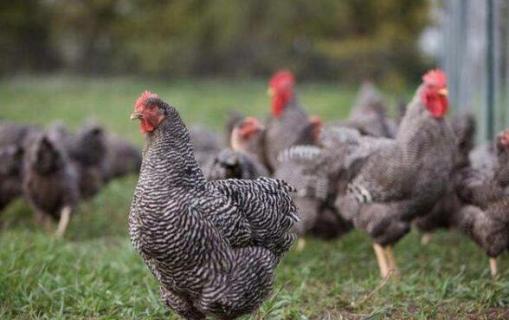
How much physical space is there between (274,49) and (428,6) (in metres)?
6.08

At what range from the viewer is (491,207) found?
507 centimetres

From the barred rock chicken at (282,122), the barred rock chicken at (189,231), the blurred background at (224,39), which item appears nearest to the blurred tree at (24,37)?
the blurred background at (224,39)

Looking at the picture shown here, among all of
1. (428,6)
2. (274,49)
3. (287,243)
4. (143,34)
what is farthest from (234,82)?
(287,243)

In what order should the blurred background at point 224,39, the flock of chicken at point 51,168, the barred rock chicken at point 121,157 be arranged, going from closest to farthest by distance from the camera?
the flock of chicken at point 51,168
the barred rock chicken at point 121,157
the blurred background at point 224,39

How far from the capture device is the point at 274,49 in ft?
85.5

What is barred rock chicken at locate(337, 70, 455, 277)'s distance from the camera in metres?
5.18

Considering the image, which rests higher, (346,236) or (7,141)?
(7,141)

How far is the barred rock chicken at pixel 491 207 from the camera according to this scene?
495cm

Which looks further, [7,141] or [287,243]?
[7,141]

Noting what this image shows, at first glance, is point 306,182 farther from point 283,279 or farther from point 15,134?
point 15,134

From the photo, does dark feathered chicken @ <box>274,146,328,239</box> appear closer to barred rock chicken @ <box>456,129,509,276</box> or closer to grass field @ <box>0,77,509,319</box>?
grass field @ <box>0,77,509,319</box>

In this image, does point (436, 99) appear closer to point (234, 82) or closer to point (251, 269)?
point (251, 269)

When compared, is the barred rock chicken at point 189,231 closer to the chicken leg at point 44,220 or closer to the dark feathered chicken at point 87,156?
the chicken leg at point 44,220

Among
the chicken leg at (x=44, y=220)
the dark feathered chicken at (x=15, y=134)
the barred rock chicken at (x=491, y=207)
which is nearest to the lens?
the barred rock chicken at (x=491, y=207)
